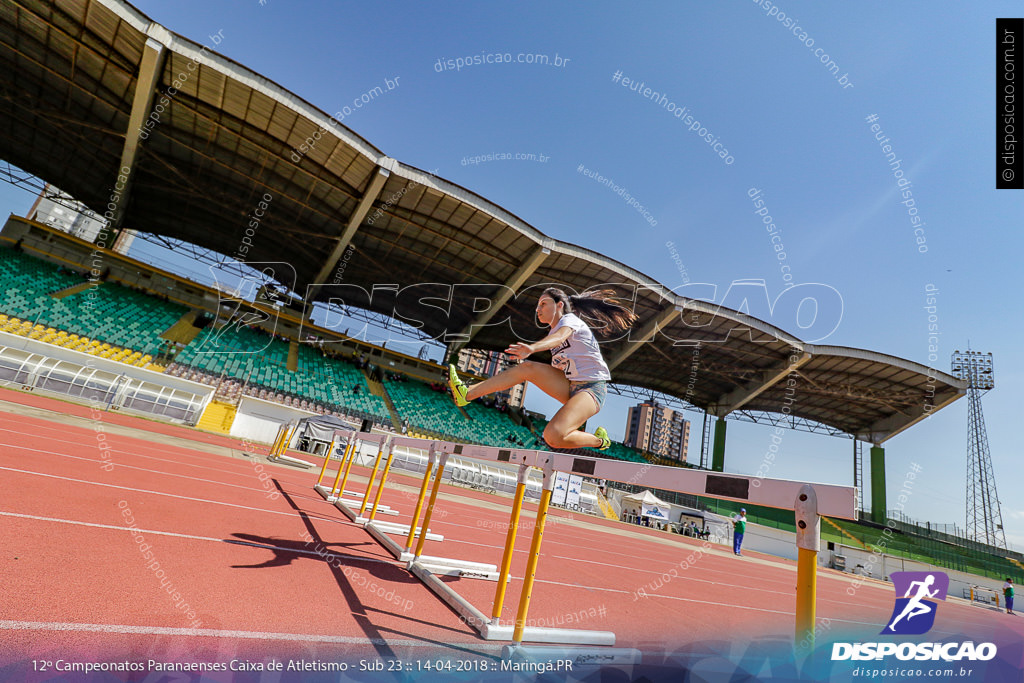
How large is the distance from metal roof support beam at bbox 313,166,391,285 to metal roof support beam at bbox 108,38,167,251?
23.0 ft

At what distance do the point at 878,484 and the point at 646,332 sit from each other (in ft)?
72.9

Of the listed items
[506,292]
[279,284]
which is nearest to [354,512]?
[506,292]

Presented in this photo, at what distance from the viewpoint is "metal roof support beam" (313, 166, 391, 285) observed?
57.7 feet

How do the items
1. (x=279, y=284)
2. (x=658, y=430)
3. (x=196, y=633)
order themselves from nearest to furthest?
(x=196, y=633) → (x=279, y=284) → (x=658, y=430)

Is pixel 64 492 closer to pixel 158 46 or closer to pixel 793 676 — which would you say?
pixel 793 676

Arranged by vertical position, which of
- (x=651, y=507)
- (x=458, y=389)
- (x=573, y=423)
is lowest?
(x=651, y=507)

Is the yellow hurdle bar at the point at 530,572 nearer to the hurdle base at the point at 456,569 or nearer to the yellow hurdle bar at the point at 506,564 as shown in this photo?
the yellow hurdle bar at the point at 506,564

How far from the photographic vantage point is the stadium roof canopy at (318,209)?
49.2ft

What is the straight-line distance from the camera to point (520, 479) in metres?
3.09

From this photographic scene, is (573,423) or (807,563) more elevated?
(573,423)

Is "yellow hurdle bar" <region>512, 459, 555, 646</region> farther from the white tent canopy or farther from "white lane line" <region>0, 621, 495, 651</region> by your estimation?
the white tent canopy

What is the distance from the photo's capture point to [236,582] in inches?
113

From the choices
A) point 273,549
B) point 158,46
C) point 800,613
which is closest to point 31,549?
point 273,549

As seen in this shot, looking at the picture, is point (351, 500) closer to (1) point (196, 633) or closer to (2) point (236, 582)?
(2) point (236, 582)
